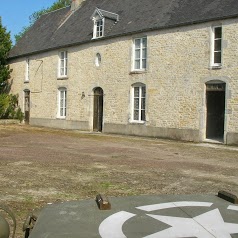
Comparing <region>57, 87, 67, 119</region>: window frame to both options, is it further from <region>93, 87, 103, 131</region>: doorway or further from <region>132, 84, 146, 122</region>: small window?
<region>132, 84, 146, 122</region>: small window

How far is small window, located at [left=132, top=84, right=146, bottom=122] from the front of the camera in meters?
19.3

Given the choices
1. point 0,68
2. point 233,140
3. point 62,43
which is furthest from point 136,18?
point 0,68

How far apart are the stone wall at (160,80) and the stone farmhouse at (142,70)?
4 centimetres

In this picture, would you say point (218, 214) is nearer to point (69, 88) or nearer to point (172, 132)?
point (172, 132)

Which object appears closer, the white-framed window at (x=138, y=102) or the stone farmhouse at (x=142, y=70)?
the stone farmhouse at (x=142, y=70)

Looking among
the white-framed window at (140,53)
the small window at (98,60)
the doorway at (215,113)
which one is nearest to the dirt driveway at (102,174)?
the doorway at (215,113)

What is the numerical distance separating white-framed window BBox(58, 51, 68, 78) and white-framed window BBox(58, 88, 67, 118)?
101 centimetres

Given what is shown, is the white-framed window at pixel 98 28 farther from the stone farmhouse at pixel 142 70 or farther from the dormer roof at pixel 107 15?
the dormer roof at pixel 107 15

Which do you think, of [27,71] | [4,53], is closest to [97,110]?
[27,71]

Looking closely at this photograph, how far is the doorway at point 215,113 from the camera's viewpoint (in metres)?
17.0

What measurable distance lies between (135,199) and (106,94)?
729 inches

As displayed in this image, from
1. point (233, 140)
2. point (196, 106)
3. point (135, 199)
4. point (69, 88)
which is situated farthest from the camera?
point (69, 88)

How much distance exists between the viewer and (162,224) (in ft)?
6.89

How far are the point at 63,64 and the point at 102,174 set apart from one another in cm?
1745
